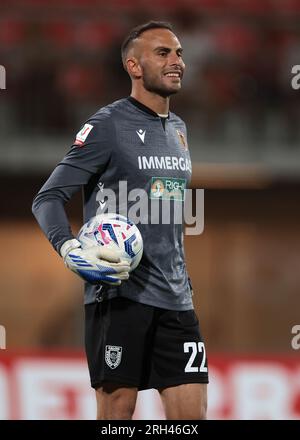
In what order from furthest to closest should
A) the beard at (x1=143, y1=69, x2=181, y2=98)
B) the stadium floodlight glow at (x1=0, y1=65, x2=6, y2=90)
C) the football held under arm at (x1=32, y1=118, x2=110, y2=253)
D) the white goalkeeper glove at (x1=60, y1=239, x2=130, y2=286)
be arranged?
the stadium floodlight glow at (x1=0, y1=65, x2=6, y2=90) → the beard at (x1=143, y1=69, x2=181, y2=98) → the football held under arm at (x1=32, y1=118, x2=110, y2=253) → the white goalkeeper glove at (x1=60, y1=239, x2=130, y2=286)

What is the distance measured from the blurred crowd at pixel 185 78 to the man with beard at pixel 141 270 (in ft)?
25.8

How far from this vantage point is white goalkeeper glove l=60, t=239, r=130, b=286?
4332mm

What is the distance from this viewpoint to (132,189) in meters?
4.60

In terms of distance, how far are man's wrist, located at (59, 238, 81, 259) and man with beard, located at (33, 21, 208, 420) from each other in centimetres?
9

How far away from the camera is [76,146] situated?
4.57 m

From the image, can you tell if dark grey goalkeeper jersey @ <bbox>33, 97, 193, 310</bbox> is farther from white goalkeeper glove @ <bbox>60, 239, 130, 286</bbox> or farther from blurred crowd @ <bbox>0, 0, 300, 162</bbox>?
blurred crowd @ <bbox>0, 0, 300, 162</bbox>

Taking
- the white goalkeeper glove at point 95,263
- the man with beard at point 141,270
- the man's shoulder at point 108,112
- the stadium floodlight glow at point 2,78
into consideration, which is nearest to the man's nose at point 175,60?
the man with beard at point 141,270

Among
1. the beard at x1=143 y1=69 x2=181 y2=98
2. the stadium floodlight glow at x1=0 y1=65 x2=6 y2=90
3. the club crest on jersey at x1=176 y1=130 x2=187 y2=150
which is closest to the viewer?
the beard at x1=143 y1=69 x2=181 y2=98

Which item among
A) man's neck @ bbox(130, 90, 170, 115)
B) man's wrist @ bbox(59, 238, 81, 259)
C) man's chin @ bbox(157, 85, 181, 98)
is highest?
man's chin @ bbox(157, 85, 181, 98)

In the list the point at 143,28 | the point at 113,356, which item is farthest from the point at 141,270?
the point at 143,28

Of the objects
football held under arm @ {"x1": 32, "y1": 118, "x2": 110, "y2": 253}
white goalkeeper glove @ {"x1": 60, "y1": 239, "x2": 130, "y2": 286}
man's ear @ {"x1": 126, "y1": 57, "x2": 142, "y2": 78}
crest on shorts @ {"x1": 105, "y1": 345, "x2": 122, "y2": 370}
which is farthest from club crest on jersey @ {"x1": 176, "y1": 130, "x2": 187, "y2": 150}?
crest on shorts @ {"x1": 105, "y1": 345, "x2": 122, "y2": 370}

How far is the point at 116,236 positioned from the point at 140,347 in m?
0.53

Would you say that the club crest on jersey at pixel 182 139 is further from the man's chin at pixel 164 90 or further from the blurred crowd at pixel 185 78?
the blurred crowd at pixel 185 78

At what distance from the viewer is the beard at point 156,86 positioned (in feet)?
15.5
